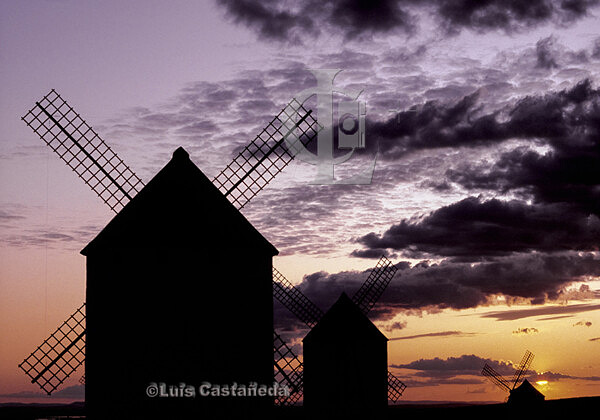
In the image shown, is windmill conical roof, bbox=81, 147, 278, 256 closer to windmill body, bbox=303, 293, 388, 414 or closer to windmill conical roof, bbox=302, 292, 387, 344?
windmill body, bbox=303, 293, 388, 414

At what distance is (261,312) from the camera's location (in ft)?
56.9

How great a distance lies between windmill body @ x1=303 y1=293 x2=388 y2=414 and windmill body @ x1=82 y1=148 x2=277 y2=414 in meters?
13.1

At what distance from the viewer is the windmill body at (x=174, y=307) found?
658 inches

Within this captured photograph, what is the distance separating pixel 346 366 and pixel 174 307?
14.5 metres

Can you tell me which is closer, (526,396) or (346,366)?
(346,366)

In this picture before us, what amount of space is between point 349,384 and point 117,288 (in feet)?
48.5

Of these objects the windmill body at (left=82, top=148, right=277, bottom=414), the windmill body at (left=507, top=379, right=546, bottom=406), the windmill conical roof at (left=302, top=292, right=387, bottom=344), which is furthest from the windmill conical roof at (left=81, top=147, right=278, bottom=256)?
the windmill body at (left=507, top=379, right=546, bottom=406)

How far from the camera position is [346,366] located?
30016 mm

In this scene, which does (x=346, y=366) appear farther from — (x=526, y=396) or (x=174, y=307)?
(x=174, y=307)

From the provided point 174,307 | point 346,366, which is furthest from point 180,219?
point 346,366

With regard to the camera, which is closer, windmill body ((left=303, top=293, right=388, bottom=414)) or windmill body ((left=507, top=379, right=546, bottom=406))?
windmill body ((left=303, top=293, right=388, bottom=414))

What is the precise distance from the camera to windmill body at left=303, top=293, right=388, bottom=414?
97.8 ft

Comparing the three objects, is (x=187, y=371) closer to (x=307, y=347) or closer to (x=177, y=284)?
(x=177, y=284)

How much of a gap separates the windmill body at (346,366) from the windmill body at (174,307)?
13.1 meters
